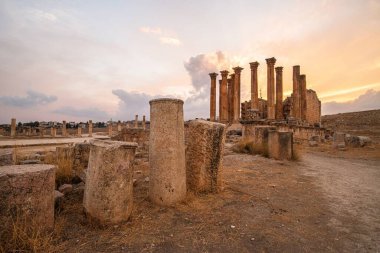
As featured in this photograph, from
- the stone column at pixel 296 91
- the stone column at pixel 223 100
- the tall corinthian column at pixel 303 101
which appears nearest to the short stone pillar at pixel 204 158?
the stone column at pixel 223 100

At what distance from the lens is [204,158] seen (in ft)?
14.6

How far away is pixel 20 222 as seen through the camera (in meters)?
2.51

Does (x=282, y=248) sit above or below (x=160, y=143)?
below

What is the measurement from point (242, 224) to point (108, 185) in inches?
74.5

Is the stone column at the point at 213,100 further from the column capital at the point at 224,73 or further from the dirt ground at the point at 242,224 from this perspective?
the dirt ground at the point at 242,224

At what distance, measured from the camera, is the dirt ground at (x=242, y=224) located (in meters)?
2.60

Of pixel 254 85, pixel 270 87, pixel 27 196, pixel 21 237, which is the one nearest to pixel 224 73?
pixel 254 85

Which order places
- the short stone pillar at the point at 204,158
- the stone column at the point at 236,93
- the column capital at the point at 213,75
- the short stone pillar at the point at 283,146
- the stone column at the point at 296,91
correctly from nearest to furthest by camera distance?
the short stone pillar at the point at 204,158 → the short stone pillar at the point at 283,146 → the stone column at the point at 236,93 → the stone column at the point at 296,91 → the column capital at the point at 213,75

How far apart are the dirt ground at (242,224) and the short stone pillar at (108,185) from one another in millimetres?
164

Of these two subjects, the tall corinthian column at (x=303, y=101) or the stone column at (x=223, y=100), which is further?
the tall corinthian column at (x=303, y=101)

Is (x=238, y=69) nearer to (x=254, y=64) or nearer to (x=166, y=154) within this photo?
(x=254, y=64)

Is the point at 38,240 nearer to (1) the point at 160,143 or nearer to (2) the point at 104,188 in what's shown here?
(2) the point at 104,188

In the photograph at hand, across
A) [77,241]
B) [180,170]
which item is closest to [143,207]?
[180,170]

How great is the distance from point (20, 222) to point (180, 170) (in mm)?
2192
